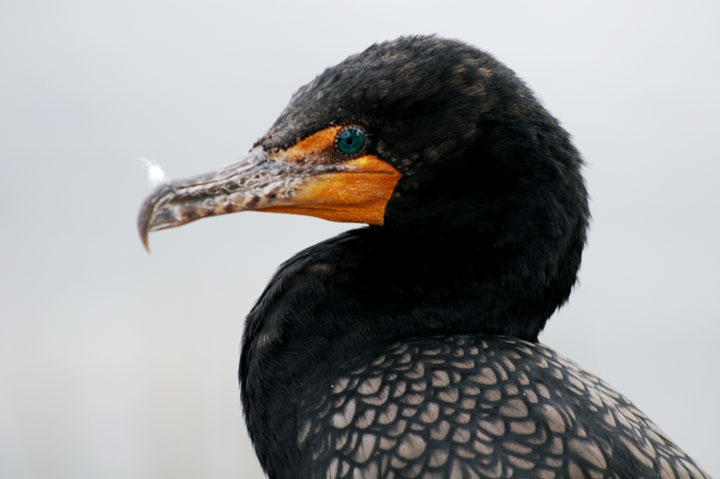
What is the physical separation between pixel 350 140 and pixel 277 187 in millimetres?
270

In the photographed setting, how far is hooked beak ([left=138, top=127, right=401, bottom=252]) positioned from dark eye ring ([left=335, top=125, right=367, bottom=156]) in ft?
0.09

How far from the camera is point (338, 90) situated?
2.72m

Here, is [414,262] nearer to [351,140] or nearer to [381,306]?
[381,306]

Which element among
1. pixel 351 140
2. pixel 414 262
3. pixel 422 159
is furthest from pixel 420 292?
pixel 351 140

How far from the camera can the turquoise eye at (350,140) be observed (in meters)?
2.75

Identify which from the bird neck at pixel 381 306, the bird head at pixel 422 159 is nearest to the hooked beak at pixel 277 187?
the bird head at pixel 422 159

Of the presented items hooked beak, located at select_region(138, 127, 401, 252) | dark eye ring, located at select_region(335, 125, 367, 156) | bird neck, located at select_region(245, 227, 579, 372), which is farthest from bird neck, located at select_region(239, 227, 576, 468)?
dark eye ring, located at select_region(335, 125, 367, 156)

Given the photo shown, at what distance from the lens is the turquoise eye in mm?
2746

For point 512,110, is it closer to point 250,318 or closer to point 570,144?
point 570,144

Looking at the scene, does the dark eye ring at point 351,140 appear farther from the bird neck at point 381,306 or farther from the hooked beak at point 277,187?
the bird neck at point 381,306

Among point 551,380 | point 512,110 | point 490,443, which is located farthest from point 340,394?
point 512,110

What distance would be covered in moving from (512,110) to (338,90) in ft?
1.75

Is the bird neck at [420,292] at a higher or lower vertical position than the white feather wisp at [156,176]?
lower

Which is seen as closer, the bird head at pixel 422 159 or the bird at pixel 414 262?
the bird at pixel 414 262
